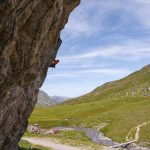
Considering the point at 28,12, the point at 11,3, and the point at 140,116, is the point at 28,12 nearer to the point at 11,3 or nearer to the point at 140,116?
the point at 11,3

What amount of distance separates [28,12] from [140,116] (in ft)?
258

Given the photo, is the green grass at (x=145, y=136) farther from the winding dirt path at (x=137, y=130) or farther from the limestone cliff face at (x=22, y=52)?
the limestone cliff face at (x=22, y=52)

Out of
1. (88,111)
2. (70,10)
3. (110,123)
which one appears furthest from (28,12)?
(88,111)

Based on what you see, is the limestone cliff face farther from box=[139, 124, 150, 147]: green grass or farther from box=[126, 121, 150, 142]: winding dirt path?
box=[126, 121, 150, 142]: winding dirt path

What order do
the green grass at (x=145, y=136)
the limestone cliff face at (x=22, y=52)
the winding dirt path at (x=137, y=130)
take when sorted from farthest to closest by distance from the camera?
the winding dirt path at (x=137, y=130) → the green grass at (x=145, y=136) → the limestone cliff face at (x=22, y=52)

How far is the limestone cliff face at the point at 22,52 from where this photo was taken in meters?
20.8

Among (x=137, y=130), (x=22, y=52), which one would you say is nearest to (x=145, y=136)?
(x=137, y=130)

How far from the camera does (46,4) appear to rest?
83.1 ft

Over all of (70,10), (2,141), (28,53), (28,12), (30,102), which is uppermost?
(70,10)

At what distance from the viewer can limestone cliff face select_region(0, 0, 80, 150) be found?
20.8 metres

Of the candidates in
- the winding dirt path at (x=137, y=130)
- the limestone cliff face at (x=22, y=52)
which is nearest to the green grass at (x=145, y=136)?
the winding dirt path at (x=137, y=130)

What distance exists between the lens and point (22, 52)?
25.0 metres

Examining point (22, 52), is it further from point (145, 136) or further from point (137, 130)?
point (137, 130)

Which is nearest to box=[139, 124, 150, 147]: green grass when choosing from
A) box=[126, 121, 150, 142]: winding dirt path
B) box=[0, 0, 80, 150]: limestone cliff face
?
box=[126, 121, 150, 142]: winding dirt path
